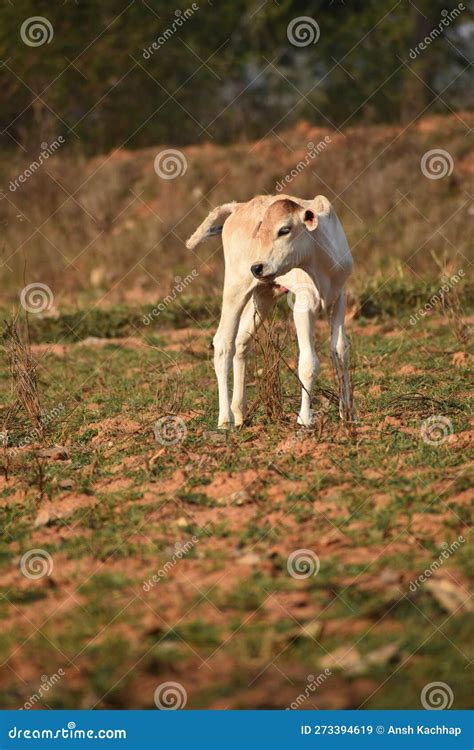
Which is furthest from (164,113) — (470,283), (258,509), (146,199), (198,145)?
(258,509)

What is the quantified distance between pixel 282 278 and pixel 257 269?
66 centimetres

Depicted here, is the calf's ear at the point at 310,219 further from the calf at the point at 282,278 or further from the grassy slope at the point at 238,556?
the grassy slope at the point at 238,556

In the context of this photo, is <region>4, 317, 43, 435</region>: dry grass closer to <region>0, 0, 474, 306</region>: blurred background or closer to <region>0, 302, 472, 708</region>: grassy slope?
<region>0, 302, 472, 708</region>: grassy slope

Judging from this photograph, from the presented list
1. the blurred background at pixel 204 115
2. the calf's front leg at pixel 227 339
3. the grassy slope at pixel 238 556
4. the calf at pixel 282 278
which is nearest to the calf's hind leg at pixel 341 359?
the calf at pixel 282 278

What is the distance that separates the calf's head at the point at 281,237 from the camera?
7.44 metres

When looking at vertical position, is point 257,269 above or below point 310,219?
below

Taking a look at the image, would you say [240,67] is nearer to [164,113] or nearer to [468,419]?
[164,113]

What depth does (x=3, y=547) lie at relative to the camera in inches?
247

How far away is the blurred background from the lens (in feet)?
60.5

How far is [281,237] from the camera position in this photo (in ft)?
24.5

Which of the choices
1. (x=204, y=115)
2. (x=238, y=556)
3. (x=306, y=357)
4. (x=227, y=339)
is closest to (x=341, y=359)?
(x=306, y=357)

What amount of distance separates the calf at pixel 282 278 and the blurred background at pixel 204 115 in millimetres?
9041

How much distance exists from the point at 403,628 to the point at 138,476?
Result: 2640 mm

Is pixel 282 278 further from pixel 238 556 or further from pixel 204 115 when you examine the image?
pixel 204 115
